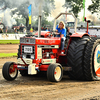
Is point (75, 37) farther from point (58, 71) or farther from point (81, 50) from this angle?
point (58, 71)

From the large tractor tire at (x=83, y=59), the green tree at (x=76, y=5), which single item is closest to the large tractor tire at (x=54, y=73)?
the large tractor tire at (x=83, y=59)

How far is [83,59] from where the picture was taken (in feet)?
21.7

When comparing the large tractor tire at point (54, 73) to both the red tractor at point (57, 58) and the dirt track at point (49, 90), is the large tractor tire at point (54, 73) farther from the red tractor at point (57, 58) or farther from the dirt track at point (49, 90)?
the dirt track at point (49, 90)

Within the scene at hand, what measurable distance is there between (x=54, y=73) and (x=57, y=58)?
2.78 feet

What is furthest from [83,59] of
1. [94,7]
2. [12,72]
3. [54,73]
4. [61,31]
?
[94,7]

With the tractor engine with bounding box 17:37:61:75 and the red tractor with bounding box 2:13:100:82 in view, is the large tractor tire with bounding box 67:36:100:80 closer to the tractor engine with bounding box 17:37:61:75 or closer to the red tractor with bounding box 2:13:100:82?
the red tractor with bounding box 2:13:100:82

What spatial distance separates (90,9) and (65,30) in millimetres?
27520

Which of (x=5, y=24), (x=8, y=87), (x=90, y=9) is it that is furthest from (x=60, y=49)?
(x=5, y=24)

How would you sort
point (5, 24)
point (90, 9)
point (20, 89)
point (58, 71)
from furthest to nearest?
point (5, 24), point (90, 9), point (58, 71), point (20, 89)

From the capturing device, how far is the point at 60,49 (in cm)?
698

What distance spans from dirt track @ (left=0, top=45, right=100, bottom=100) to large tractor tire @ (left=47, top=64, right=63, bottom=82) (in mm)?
129

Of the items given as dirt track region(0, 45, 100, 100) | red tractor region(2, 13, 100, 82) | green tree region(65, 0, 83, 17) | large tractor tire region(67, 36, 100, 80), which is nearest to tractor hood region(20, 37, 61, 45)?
red tractor region(2, 13, 100, 82)

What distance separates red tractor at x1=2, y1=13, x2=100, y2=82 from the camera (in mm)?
6434

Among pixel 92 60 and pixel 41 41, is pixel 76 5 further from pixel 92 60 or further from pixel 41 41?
pixel 41 41
